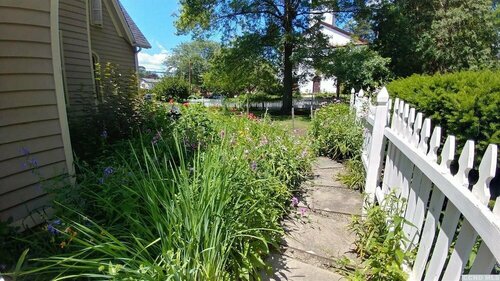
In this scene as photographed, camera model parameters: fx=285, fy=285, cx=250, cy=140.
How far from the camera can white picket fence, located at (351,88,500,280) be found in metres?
1.02

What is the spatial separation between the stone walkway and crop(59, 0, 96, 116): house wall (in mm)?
4638

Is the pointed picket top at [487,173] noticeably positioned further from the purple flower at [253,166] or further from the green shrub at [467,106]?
the purple flower at [253,166]

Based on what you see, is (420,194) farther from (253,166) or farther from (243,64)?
(243,64)

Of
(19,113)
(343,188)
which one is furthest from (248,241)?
(19,113)

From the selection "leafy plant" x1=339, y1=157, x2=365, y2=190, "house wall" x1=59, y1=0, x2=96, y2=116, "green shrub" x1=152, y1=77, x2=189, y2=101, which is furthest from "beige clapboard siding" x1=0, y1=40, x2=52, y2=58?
"green shrub" x1=152, y1=77, x2=189, y2=101

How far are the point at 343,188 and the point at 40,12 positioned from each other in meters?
3.79

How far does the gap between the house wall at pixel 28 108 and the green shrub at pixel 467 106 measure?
3.53 meters

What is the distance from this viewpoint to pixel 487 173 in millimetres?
1002

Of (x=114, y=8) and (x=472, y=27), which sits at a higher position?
(x=472, y=27)

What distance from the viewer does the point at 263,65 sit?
16609 millimetres

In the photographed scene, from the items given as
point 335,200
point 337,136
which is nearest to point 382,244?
point 335,200

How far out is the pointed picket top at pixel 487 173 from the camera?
993mm

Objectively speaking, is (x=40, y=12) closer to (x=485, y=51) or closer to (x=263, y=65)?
(x=263, y=65)

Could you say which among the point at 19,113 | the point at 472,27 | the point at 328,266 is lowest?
the point at 328,266
